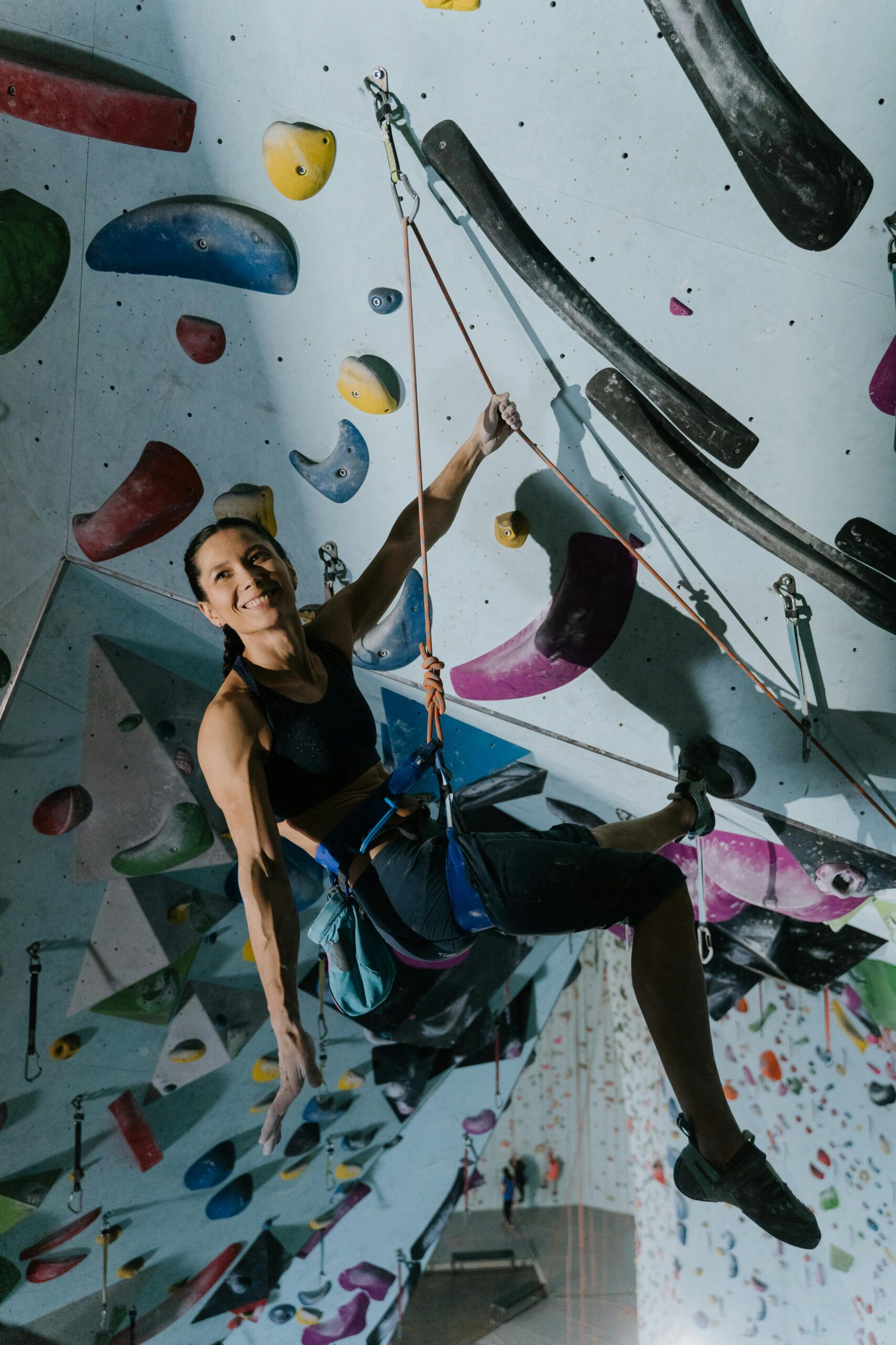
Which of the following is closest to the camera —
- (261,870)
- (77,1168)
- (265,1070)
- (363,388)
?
(261,870)

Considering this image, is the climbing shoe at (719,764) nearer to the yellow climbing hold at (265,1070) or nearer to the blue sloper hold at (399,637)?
the blue sloper hold at (399,637)

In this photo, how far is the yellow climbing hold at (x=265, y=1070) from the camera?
3090 mm

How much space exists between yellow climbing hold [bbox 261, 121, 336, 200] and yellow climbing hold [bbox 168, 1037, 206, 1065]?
230 cm

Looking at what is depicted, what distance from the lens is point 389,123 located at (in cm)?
149

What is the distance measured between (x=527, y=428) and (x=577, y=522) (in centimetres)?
20

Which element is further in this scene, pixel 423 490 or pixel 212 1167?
pixel 212 1167

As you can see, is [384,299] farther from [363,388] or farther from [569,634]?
[569,634]

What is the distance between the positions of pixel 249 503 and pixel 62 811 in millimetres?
903

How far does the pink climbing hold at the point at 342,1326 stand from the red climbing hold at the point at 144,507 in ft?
9.26

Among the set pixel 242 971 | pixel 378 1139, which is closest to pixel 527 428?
pixel 242 971

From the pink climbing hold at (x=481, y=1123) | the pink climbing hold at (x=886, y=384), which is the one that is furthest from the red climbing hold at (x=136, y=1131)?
the pink climbing hold at (x=886, y=384)

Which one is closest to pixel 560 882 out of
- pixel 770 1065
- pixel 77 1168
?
pixel 770 1065

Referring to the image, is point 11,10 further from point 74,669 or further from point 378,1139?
point 378,1139

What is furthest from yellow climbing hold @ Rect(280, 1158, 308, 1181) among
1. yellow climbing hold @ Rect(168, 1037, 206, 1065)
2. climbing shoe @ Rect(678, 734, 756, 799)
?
climbing shoe @ Rect(678, 734, 756, 799)
